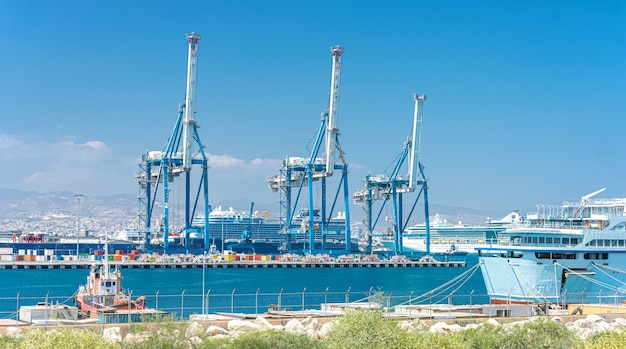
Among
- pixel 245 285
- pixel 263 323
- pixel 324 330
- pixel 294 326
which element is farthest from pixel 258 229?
pixel 324 330

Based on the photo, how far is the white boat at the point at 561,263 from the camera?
37.9 meters

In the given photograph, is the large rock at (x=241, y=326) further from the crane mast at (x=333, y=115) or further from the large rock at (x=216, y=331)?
the crane mast at (x=333, y=115)

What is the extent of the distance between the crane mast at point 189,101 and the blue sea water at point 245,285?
11.5m

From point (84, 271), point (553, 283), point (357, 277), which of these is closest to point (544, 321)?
point (553, 283)

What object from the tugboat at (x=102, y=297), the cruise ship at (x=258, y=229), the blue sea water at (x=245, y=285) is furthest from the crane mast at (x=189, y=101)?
the tugboat at (x=102, y=297)

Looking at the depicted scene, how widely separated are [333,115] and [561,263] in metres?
60.2

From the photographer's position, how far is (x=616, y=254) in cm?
3912

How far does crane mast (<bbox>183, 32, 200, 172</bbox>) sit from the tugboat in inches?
2454

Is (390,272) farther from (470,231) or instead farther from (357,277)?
(470,231)

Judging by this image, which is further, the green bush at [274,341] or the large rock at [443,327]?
the large rock at [443,327]

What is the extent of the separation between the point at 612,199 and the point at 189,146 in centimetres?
5775

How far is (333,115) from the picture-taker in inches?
3829

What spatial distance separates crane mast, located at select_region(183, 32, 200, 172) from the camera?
91.8 metres

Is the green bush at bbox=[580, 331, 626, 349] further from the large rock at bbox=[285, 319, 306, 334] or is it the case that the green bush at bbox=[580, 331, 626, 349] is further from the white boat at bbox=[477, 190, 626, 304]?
the white boat at bbox=[477, 190, 626, 304]
